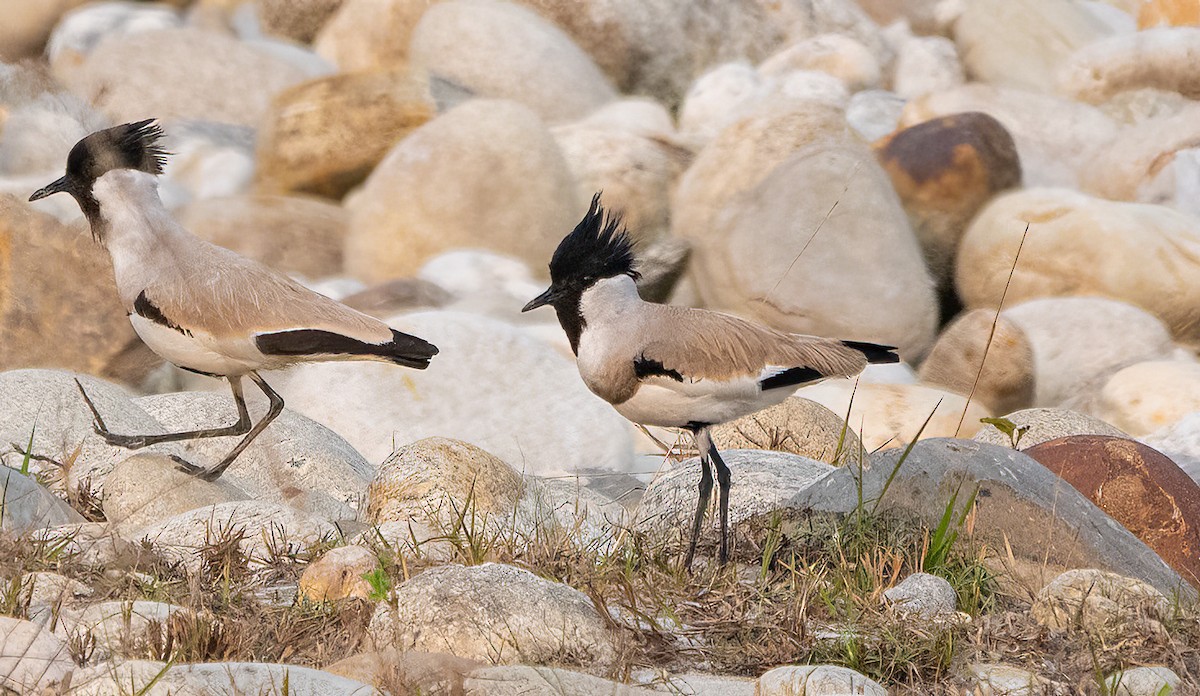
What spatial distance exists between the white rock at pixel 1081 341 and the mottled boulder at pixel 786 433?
3.94m

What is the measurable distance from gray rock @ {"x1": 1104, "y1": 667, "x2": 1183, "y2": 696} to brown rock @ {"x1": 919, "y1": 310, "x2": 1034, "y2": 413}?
21.1 feet

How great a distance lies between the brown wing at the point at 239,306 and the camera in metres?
4.89

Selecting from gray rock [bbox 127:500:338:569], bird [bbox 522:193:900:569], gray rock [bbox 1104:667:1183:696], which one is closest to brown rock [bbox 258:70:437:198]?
gray rock [bbox 127:500:338:569]

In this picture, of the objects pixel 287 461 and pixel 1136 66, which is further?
pixel 1136 66

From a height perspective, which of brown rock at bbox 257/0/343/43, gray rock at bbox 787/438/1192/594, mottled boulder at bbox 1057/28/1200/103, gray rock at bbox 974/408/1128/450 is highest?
gray rock at bbox 787/438/1192/594

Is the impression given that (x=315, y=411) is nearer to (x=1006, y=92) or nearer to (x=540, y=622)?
(x=540, y=622)

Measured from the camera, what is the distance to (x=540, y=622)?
11.8ft

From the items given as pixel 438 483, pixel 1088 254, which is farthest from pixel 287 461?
pixel 1088 254

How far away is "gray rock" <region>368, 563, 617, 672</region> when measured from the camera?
3.54 meters

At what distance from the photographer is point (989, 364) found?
1009 centimetres

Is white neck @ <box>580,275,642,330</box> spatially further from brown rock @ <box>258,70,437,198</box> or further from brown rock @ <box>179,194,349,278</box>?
brown rock @ <box>258,70,437,198</box>

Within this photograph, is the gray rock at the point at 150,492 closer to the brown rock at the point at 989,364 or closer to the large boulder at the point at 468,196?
the brown rock at the point at 989,364

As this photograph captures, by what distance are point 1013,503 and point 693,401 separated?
1.19 metres

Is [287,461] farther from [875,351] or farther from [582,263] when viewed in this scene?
[875,351]
